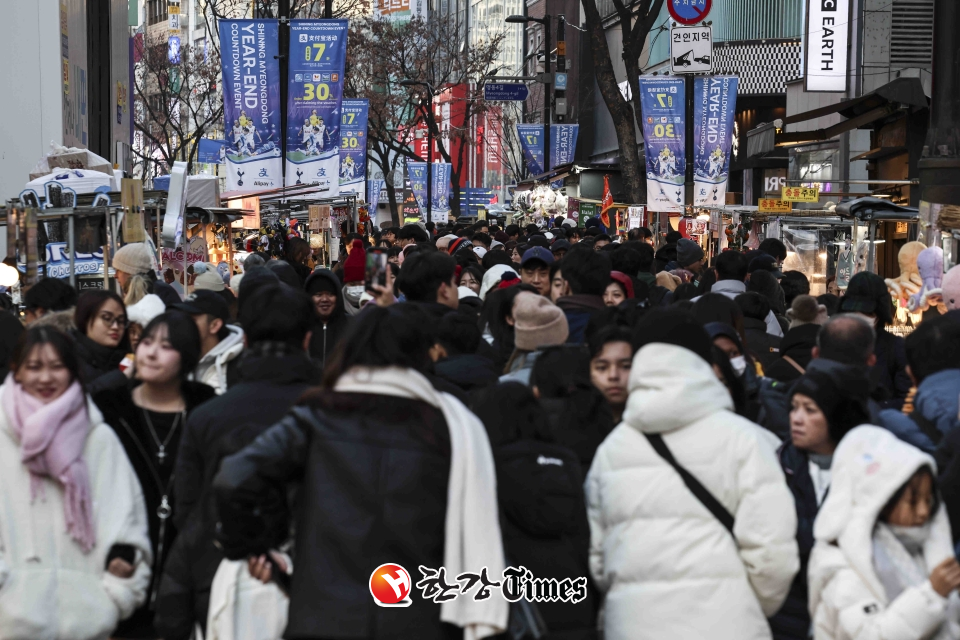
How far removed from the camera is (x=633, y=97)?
82.5ft

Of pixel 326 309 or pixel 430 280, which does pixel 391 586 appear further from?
pixel 326 309

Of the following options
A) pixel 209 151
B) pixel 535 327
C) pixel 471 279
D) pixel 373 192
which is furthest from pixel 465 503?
pixel 373 192

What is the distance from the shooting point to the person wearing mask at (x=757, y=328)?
783 centimetres

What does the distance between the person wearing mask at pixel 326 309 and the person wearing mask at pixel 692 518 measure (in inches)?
161

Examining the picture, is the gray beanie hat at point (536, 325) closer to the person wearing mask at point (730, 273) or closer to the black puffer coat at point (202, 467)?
the black puffer coat at point (202, 467)

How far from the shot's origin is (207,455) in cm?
413

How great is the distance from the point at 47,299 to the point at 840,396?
5.09 m

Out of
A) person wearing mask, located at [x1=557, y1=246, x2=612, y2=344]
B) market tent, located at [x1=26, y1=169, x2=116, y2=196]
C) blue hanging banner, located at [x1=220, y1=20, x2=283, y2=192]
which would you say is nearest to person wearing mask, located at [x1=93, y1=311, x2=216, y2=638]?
person wearing mask, located at [x1=557, y1=246, x2=612, y2=344]

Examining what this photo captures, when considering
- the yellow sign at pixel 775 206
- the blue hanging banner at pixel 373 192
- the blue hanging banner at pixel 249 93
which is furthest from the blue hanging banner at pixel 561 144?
the blue hanging banner at pixel 249 93

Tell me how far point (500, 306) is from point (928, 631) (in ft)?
11.9

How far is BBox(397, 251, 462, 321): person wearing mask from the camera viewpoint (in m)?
7.02

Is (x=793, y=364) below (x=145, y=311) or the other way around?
below

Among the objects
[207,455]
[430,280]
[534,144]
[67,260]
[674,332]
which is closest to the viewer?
[207,455]

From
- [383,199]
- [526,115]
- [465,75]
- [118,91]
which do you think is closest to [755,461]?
[118,91]
